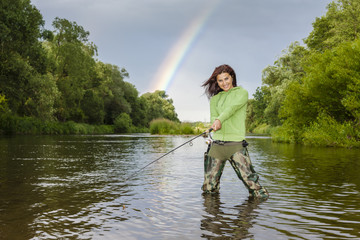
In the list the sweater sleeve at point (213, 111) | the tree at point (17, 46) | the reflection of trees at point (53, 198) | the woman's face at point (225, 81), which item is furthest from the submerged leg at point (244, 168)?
the tree at point (17, 46)

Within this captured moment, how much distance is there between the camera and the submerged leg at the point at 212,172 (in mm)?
6297

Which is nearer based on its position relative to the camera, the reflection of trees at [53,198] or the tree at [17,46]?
the reflection of trees at [53,198]

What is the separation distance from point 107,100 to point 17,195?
260 feet

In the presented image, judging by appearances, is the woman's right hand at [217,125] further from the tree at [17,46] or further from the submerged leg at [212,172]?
the tree at [17,46]

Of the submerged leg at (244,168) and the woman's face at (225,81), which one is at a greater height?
the woman's face at (225,81)

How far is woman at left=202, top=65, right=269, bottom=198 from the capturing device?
609 cm

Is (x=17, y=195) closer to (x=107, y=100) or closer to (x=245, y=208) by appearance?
(x=245, y=208)

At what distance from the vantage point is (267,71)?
62.0 metres

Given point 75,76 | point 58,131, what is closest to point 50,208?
point 58,131

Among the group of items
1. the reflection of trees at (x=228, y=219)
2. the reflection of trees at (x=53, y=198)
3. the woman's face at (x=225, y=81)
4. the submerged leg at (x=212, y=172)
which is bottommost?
the reflection of trees at (x=53, y=198)

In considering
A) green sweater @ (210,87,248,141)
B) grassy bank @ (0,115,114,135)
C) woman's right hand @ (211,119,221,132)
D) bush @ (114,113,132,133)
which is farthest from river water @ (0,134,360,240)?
bush @ (114,113,132,133)

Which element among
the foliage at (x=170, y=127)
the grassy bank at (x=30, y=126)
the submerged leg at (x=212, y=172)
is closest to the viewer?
the submerged leg at (x=212, y=172)

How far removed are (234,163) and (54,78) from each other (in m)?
56.7

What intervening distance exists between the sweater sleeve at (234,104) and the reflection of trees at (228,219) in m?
1.44
